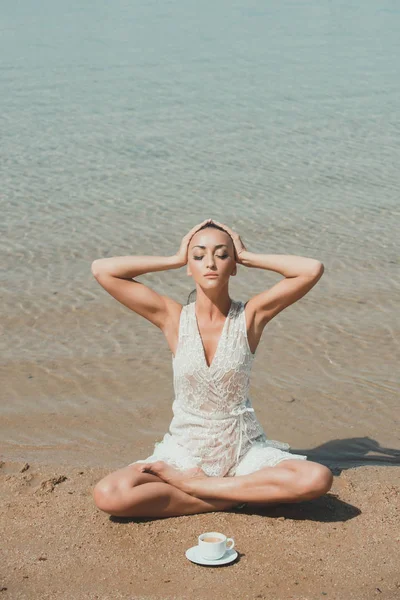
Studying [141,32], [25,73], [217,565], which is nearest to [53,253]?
[217,565]

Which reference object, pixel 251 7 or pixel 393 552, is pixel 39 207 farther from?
pixel 251 7

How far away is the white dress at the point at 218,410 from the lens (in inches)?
210

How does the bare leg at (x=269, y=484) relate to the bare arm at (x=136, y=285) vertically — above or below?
below

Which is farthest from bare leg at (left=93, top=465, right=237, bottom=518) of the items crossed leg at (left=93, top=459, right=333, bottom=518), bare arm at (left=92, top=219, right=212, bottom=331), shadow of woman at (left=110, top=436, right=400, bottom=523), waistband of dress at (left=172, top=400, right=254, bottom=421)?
bare arm at (left=92, top=219, right=212, bottom=331)

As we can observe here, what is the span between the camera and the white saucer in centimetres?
461

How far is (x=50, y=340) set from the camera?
8406mm

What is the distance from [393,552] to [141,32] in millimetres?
24266

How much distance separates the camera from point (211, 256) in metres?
5.33

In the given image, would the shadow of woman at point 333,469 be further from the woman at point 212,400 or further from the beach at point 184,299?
the woman at point 212,400

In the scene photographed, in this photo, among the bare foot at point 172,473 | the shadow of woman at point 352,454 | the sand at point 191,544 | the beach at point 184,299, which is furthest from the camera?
the shadow of woman at point 352,454

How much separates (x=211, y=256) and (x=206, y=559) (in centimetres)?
171

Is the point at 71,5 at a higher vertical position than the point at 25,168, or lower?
higher

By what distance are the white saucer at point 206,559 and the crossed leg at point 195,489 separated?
445 millimetres

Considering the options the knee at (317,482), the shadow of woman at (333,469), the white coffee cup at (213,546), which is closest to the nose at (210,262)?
the knee at (317,482)
